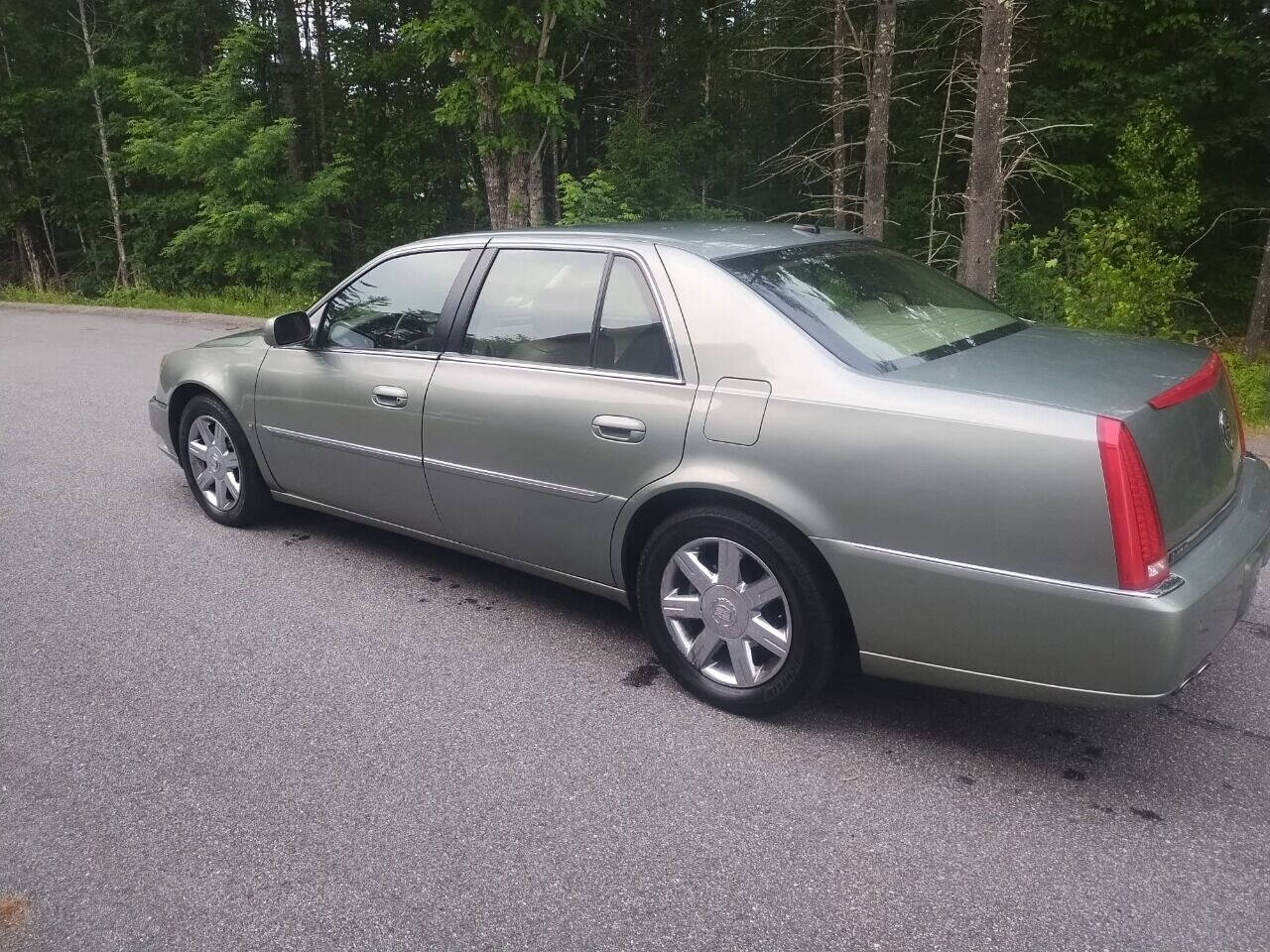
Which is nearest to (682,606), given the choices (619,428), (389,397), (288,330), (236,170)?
(619,428)

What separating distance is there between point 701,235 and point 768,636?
166 cm

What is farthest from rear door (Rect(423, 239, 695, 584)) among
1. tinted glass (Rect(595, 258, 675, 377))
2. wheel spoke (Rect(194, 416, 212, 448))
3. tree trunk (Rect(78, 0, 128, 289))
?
tree trunk (Rect(78, 0, 128, 289))

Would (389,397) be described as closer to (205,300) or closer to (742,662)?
(742,662)

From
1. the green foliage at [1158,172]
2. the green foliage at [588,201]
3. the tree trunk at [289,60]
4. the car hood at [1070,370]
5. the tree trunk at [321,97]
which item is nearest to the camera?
the car hood at [1070,370]

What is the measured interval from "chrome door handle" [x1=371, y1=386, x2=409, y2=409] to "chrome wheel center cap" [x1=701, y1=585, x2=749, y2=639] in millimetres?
1702

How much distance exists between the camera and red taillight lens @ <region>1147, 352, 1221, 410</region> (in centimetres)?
282

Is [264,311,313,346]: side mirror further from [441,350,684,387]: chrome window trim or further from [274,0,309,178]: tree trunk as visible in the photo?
[274,0,309,178]: tree trunk

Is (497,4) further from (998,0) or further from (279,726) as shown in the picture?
(279,726)

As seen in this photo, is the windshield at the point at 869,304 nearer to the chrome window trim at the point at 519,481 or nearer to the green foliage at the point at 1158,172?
the chrome window trim at the point at 519,481

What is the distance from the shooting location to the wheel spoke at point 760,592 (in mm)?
3168

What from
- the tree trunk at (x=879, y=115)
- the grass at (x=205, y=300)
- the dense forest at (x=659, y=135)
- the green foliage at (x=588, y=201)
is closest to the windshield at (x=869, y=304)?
the dense forest at (x=659, y=135)

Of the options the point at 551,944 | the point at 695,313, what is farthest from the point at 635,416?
the point at 551,944

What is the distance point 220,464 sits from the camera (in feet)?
17.4

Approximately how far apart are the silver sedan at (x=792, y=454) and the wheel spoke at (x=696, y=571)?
11 mm
